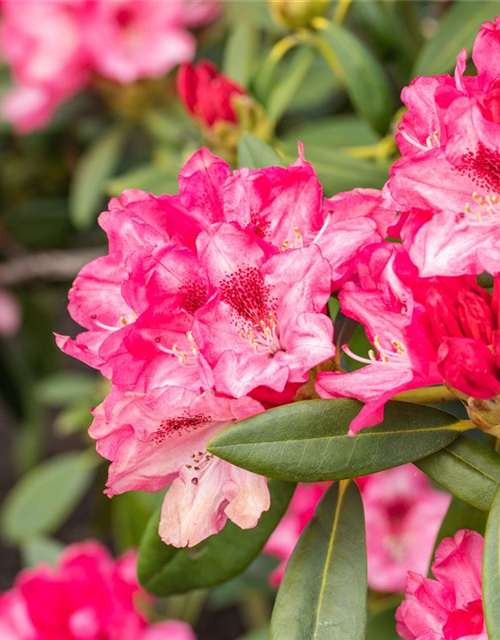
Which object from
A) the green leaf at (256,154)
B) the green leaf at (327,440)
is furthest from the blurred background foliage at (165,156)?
the green leaf at (327,440)

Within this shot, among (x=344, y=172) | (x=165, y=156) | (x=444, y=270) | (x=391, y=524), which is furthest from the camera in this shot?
(x=165, y=156)

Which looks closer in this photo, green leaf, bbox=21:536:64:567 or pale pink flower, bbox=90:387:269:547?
pale pink flower, bbox=90:387:269:547

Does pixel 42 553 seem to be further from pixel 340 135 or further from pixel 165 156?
pixel 340 135

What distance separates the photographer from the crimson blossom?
24.4 inches

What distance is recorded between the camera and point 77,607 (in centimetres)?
120

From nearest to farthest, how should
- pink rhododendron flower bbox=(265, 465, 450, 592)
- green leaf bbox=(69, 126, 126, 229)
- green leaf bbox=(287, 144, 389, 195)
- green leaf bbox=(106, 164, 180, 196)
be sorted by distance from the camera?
green leaf bbox=(287, 144, 389, 195) → green leaf bbox=(106, 164, 180, 196) → pink rhododendron flower bbox=(265, 465, 450, 592) → green leaf bbox=(69, 126, 126, 229)

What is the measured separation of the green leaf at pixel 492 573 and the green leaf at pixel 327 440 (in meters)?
0.06

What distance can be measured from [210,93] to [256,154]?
0.32 m

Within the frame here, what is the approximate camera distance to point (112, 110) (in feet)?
6.66

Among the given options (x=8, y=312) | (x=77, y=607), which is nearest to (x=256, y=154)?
(x=77, y=607)

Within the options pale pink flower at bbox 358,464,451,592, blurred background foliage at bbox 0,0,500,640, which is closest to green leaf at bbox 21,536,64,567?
blurred background foliage at bbox 0,0,500,640

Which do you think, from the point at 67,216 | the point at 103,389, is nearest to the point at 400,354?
the point at 103,389

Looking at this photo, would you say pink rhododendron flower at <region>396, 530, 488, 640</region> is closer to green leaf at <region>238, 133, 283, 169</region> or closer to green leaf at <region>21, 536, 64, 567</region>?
green leaf at <region>238, 133, 283, 169</region>

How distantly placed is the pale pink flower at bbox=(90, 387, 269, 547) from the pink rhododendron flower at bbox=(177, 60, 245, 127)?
1.83 ft
